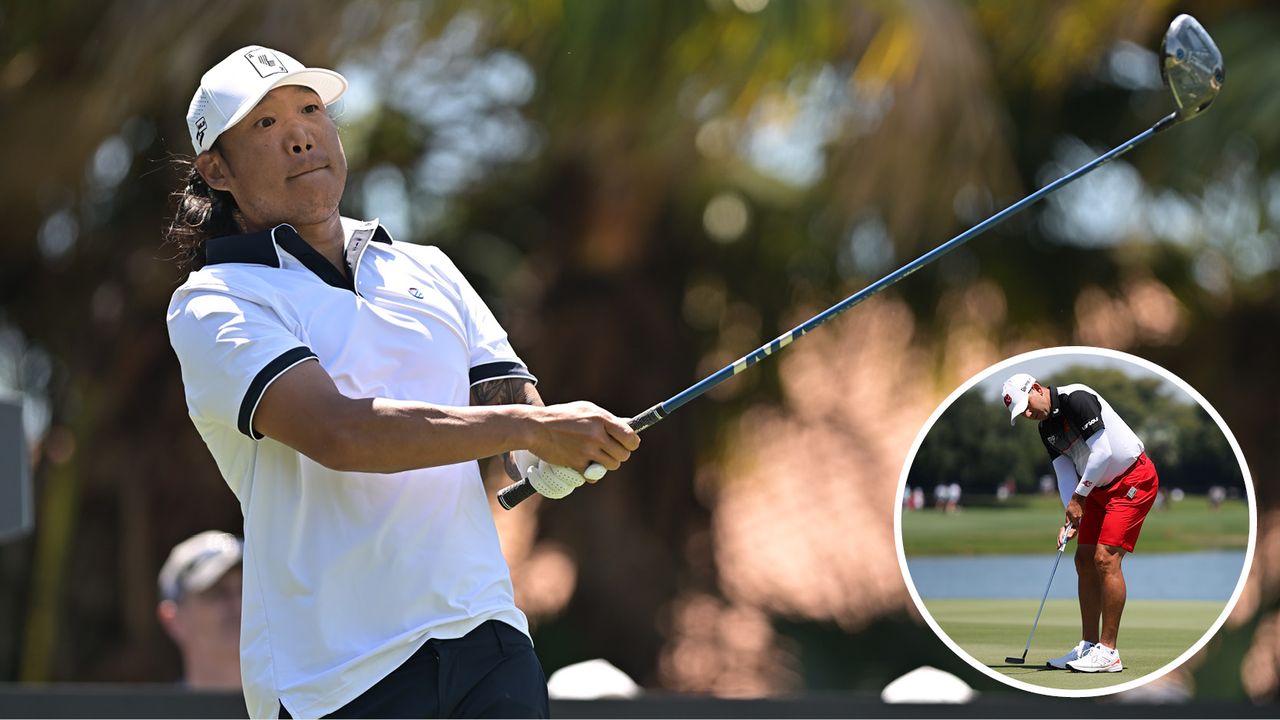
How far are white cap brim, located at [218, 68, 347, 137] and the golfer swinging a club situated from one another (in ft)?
3.40

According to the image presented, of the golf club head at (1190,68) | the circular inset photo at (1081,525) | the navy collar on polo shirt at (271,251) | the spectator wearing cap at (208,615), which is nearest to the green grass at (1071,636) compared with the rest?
the circular inset photo at (1081,525)

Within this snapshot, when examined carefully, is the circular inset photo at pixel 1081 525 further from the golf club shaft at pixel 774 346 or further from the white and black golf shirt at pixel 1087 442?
the golf club shaft at pixel 774 346

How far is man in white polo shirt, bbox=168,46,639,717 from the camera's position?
191cm

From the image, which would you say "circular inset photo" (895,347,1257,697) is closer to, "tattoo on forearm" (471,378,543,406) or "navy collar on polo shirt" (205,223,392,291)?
"tattoo on forearm" (471,378,543,406)

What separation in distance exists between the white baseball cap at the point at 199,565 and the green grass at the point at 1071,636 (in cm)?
226

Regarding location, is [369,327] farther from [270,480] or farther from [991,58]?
[991,58]

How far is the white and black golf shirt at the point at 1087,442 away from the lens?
1.94m

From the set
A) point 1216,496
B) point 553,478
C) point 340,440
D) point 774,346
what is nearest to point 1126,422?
point 1216,496

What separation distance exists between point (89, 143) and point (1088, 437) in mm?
5504

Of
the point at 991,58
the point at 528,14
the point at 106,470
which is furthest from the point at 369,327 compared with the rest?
the point at 106,470

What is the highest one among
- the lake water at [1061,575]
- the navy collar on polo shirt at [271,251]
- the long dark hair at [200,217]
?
the long dark hair at [200,217]

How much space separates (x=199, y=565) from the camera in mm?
3887

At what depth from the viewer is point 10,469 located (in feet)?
8.94

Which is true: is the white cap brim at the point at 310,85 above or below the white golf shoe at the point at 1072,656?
above
